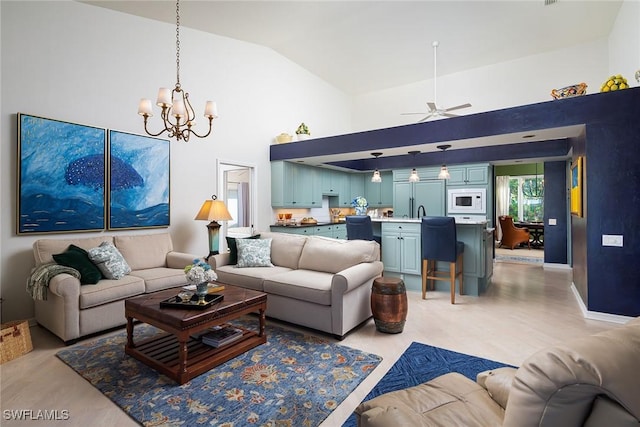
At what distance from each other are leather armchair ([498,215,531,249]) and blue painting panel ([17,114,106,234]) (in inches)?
373

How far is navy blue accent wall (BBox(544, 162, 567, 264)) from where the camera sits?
21.1 ft

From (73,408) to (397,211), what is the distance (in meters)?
6.60

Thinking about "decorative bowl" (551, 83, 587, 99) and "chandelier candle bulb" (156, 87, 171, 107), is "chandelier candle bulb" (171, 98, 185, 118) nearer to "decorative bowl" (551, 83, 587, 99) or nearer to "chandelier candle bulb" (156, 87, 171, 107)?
"chandelier candle bulb" (156, 87, 171, 107)

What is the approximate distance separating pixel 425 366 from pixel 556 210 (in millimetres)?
5948

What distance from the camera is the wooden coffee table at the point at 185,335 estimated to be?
2234 millimetres

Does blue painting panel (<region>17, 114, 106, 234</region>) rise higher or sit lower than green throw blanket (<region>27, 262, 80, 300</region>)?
higher

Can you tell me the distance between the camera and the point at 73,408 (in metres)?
1.98

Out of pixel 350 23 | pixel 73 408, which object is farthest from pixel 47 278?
pixel 350 23

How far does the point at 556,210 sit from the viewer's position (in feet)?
21.3

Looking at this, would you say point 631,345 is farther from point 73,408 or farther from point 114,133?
point 114,133

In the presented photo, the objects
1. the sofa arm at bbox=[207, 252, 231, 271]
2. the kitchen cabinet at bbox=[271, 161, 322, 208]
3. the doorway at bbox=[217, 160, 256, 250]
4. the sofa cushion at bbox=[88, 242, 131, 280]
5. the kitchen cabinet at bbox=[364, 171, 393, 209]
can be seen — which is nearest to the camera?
the sofa cushion at bbox=[88, 242, 131, 280]

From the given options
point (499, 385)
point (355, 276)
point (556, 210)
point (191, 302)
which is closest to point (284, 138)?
point (355, 276)

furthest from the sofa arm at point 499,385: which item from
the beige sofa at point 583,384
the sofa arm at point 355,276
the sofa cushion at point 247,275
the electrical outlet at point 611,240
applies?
the electrical outlet at point 611,240

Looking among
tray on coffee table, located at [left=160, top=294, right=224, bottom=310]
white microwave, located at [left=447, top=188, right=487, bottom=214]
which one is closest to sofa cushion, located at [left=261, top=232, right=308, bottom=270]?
tray on coffee table, located at [left=160, top=294, right=224, bottom=310]
